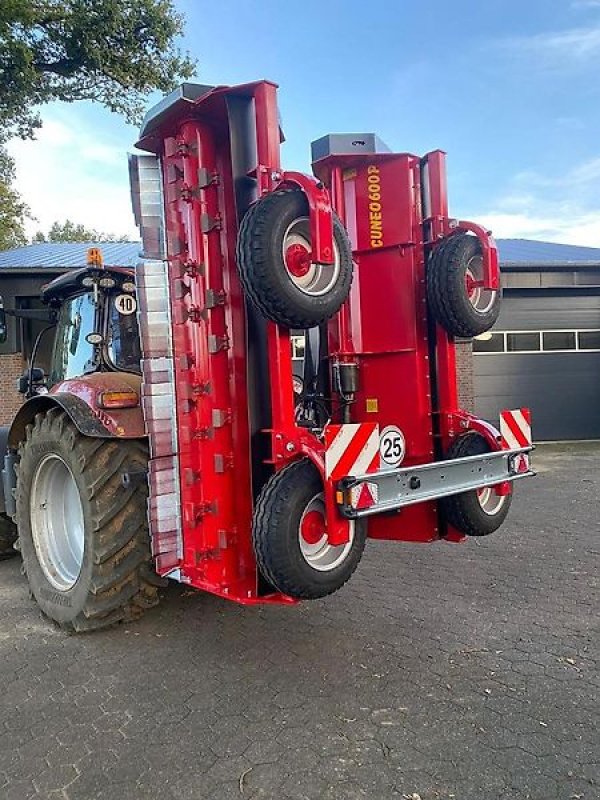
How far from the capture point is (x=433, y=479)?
3.44 m

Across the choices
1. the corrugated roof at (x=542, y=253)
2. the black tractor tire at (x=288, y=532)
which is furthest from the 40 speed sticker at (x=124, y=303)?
the corrugated roof at (x=542, y=253)

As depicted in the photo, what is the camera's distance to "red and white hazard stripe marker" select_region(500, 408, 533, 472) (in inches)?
157

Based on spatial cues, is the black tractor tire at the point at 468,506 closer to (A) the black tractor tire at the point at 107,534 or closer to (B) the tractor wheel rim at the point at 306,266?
(B) the tractor wheel rim at the point at 306,266

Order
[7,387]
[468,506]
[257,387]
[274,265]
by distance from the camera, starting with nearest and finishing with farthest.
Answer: [274,265], [257,387], [468,506], [7,387]

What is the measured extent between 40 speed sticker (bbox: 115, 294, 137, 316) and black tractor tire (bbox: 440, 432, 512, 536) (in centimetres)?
241

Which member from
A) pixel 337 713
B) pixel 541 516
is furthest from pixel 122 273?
pixel 541 516

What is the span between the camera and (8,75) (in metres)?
14.3

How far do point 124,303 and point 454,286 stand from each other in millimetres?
2274

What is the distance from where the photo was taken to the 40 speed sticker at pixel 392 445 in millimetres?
4027

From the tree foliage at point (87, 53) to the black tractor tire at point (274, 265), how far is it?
43.9ft

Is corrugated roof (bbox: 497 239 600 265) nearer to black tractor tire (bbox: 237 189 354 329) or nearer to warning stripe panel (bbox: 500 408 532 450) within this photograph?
warning stripe panel (bbox: 500 408 532 450)

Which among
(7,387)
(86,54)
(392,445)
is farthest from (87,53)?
(392,445)

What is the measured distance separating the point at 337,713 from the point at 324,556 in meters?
0.71

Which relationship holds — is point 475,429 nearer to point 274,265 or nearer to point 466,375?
point 274,265
